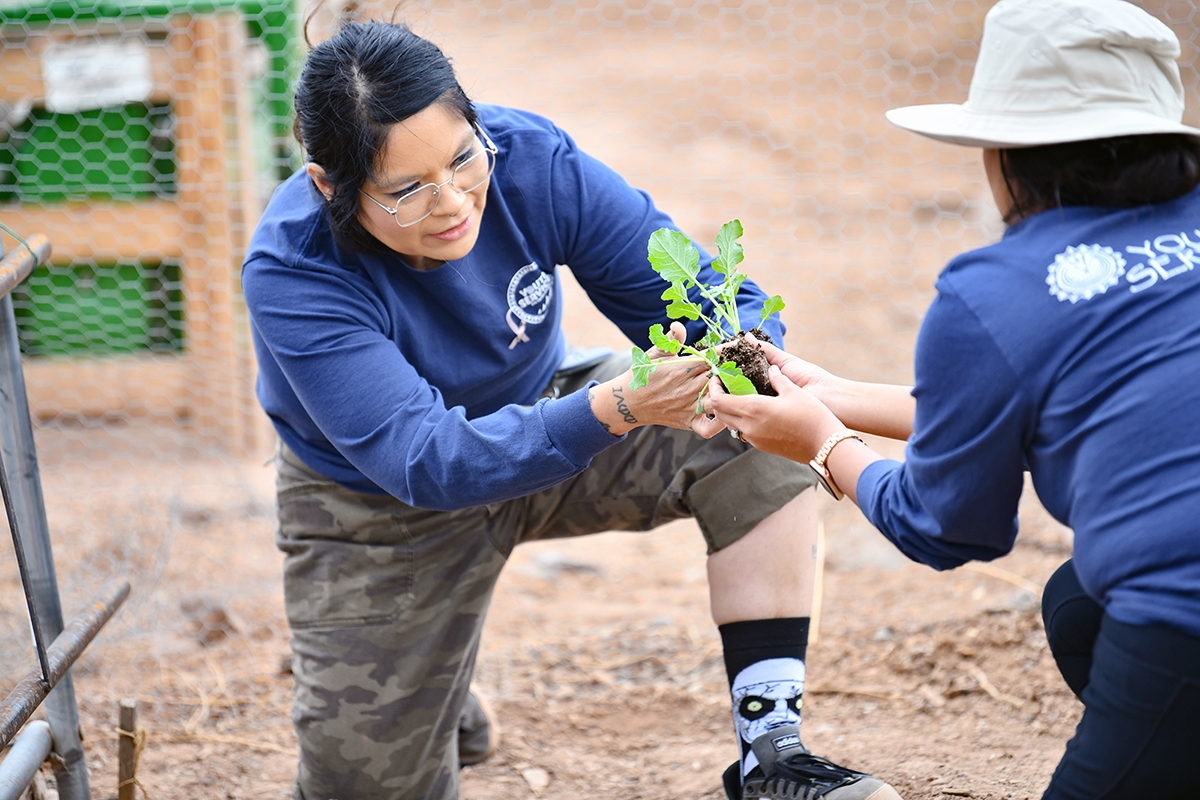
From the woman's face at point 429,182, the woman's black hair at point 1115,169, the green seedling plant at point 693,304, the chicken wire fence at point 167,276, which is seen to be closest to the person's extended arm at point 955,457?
the woman's black hair at point 1115,169

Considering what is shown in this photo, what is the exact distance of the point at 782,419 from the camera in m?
1.61

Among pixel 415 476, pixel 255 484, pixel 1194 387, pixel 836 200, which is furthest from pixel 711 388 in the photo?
pixel 836 200

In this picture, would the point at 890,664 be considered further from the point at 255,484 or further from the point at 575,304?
the point at 575,304

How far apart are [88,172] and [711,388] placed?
3.16 meters

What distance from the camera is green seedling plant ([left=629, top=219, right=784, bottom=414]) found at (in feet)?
5.48

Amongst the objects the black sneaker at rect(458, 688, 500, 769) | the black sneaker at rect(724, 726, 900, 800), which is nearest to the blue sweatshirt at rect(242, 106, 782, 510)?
the black sneaker at rect(724, 726, 900, 800)

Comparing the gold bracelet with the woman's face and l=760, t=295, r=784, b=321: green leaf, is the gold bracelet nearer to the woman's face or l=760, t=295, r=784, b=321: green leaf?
l=760, t=295, r=784, b=321: green leaf

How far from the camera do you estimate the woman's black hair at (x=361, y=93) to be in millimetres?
1678

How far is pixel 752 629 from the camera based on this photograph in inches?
76.0

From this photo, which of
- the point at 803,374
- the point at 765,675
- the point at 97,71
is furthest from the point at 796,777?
the point at 97,71

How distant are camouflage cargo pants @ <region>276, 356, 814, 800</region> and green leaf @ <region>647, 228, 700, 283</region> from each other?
394 mm

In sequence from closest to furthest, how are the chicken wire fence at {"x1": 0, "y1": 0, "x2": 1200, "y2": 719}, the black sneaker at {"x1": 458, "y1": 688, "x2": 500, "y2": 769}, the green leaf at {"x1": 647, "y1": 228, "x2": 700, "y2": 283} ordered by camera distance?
the green leaf at {"x1": 647, "y1": 228, "x2": 700, "y2": 283}
the black sneaker at {"x1": 458, "y1": 688, "x2": 500, "y2": 769}
the chicken wire fence at {"x1": 0, "y1": 0, "x2": 1200, "y2": 719}

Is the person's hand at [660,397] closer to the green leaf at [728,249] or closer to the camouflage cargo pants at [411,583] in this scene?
the green leaf at [728,249]

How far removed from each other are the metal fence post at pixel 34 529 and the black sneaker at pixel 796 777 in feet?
3.95
